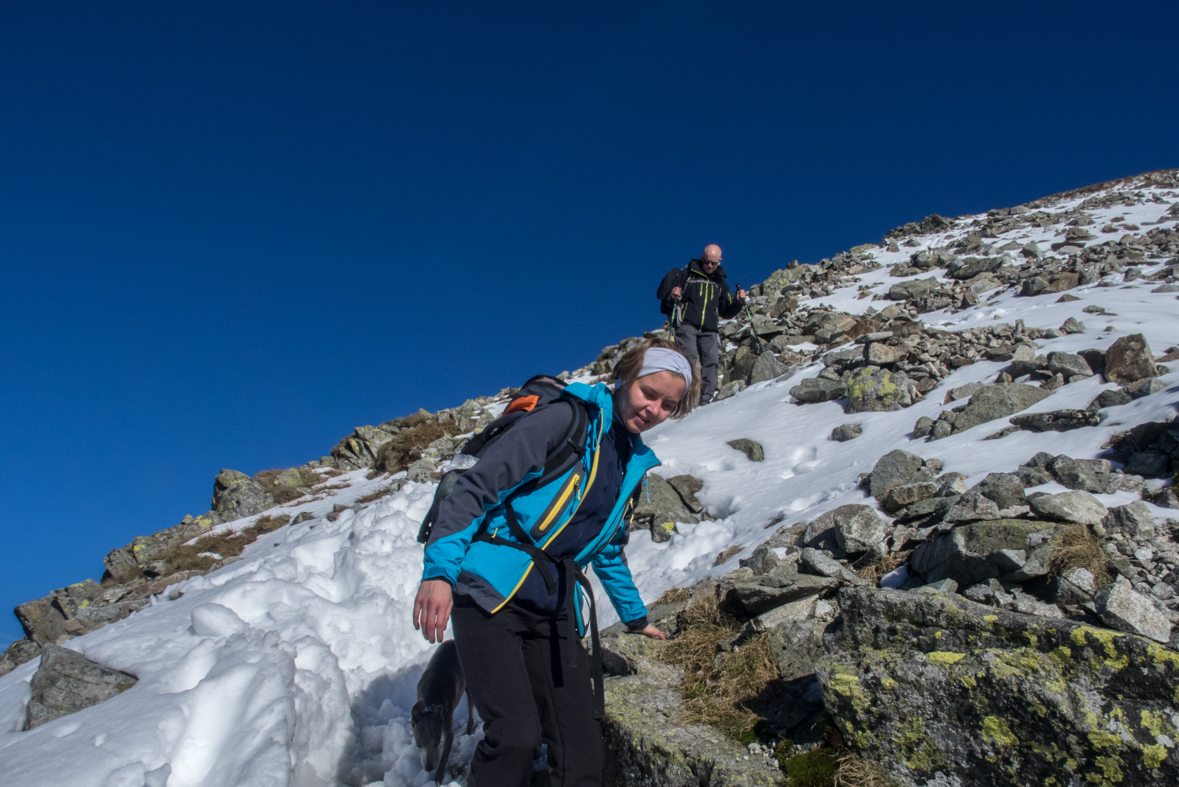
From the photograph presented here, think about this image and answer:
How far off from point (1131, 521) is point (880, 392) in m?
5.13

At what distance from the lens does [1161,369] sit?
6.46 meters

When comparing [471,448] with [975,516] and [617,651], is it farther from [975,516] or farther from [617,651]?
[975,516]

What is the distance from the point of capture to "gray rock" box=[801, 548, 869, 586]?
4.10 meters

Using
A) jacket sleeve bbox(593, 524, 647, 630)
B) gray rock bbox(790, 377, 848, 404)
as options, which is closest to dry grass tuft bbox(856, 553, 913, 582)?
jacket sleeve bbox(593, 524, 647, 630)

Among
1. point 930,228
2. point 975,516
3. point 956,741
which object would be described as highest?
point 930,228

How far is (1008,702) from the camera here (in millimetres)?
2285

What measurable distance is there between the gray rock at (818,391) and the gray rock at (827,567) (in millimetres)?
5705

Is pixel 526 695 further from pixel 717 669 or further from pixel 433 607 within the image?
pixel 717 669

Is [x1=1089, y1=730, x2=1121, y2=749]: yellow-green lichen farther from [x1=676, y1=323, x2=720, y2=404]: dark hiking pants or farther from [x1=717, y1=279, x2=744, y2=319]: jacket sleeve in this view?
[x1=717, y1=279, x2=744, y2=319]: jacket sleeve

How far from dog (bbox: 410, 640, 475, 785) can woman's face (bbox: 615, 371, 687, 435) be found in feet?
5.00

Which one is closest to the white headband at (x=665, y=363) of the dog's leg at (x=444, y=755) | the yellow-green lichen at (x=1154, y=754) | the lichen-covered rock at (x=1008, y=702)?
the lichen-covered rock at (x=1008, y=702)

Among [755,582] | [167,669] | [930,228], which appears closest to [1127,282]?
[755,582]

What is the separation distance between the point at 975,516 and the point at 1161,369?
4.31 meters

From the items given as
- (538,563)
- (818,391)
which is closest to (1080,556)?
(538,563)
